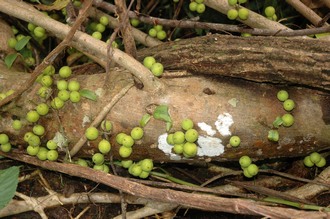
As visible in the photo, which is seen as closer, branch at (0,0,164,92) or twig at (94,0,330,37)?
branch at (0,0,164,92)

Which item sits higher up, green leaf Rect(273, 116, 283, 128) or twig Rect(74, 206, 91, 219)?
green leaf Rect(273, 116, 283, 128)

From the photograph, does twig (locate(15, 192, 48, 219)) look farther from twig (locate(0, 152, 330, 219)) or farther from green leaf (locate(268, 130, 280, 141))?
green leaf (locate(268, 130, 280, 141))

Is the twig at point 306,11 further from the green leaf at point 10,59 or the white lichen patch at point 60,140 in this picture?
the green leaf at point 10,59

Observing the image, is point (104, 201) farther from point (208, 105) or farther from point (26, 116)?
point (208, 105)

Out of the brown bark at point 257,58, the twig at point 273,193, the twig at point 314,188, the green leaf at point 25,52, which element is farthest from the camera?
the green leaf at point 25,52

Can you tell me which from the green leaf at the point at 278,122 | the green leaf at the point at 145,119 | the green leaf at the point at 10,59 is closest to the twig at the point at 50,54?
the green leaf at the point at 10,59

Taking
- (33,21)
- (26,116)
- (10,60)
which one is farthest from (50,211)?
(33,21)

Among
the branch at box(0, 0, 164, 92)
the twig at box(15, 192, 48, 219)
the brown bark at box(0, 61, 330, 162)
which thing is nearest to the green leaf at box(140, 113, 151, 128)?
the brown bark at box(0, 61, 330, 162)
